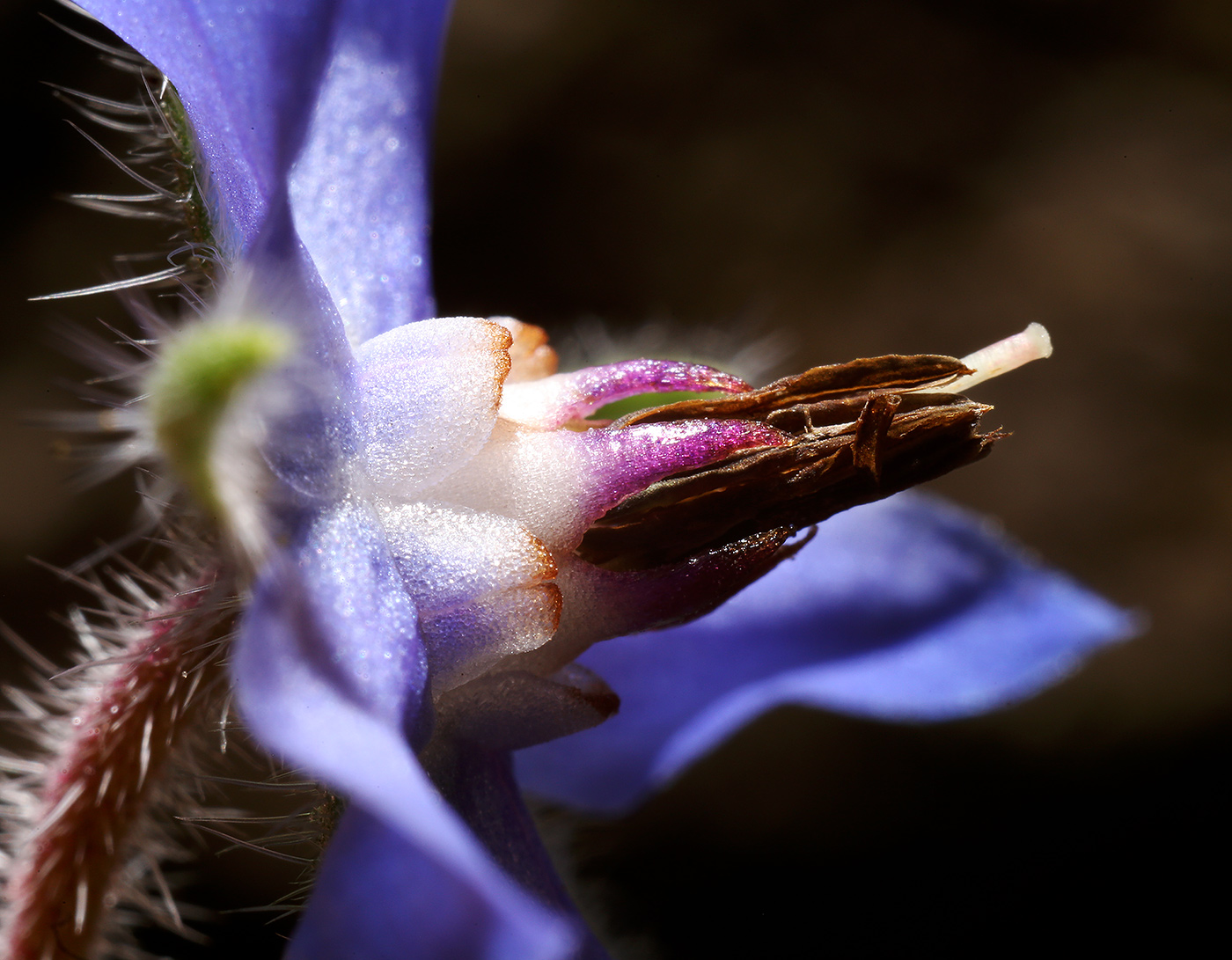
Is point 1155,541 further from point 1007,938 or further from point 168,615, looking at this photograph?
point 168,615

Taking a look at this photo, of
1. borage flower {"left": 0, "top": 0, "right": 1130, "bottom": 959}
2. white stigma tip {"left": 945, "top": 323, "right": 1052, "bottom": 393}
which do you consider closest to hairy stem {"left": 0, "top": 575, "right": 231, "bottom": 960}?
borage flower {"left": 0, "top": 0, "right": 1130, "bottom": 959}

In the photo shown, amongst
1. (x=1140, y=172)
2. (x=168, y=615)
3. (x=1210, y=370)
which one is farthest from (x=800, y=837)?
(x=168, y=615)

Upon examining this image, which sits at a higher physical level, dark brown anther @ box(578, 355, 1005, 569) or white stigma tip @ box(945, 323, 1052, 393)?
white stigma tip @ box(945, 323, 1052, 393)

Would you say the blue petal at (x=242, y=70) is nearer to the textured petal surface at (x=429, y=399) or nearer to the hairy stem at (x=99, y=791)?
the textured petal surface at (x=429, y=399)

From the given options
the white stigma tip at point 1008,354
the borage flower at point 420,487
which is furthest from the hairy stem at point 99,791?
the white stigma tip at point 1008,354

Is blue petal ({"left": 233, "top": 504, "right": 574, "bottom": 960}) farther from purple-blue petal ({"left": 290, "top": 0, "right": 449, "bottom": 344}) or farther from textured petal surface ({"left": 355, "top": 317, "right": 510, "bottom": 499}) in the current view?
purple-blue petal ({"left": 290, "top": 0, "right": 449, "bottom": 344})

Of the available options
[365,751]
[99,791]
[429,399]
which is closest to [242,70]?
[429,399]
